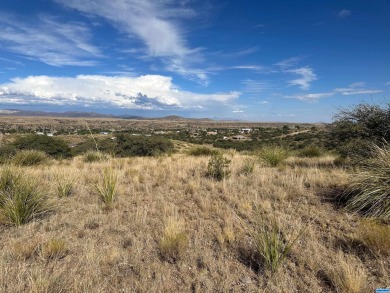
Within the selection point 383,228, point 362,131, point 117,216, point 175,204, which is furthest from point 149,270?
point 362,131

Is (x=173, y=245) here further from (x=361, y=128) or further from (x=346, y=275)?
(x=361, y=128)

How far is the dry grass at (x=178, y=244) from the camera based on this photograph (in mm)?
3553

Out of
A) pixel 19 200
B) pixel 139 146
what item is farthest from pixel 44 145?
pixel 19 200

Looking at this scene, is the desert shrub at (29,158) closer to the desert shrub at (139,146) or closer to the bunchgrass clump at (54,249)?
the bunchgrass clump at (54,249)

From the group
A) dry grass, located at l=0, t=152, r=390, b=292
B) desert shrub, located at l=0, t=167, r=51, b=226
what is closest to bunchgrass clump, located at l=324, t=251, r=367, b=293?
dry grass, located at l=0, t=152, r=390, b=292

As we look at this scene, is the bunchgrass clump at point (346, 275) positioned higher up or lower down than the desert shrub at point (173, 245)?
higher up

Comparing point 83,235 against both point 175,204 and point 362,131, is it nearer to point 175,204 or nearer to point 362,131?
point 175,204

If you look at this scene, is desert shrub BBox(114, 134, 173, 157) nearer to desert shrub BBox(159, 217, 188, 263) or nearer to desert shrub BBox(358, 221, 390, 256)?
desert shrub BBox(159, 217, 188, 263)

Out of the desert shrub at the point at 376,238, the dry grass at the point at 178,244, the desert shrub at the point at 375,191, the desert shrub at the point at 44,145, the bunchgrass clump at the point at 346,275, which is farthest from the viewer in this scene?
the desert shrub at the point at 44,145

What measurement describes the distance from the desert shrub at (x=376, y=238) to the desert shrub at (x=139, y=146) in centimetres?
2045

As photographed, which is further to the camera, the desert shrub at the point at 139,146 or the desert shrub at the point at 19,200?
the desert shrub at the point at 139,146

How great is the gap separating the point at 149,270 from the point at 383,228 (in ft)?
11.7

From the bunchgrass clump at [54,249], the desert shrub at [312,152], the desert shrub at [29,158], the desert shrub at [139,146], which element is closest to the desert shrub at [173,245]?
the bunchgrass clump at [54,249]

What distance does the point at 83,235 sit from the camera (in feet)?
16.3
